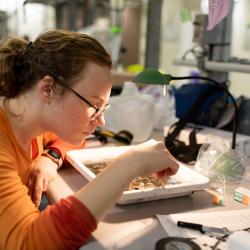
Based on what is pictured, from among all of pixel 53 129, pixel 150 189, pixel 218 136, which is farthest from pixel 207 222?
pixel 218 136

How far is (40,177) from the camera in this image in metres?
1.06

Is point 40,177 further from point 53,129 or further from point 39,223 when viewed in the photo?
point 39,223

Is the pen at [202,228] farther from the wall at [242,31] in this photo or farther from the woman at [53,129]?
the wall at [242,31]

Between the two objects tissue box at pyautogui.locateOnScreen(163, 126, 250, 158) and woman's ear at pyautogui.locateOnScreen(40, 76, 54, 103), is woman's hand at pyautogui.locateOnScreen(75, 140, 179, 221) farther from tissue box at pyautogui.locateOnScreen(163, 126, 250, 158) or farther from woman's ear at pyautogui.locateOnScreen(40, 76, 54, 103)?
tissue box at pyautogui.locateOnScreen(163, 126, 250, 158)

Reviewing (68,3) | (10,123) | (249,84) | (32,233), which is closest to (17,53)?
(10,123)

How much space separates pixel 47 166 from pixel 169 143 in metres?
0.53

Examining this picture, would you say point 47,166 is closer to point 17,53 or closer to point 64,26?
point 17,53

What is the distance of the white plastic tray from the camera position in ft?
2.99

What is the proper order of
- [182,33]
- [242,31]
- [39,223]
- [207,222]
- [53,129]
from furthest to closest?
[182,33] < [242,31] < [53,129] < [207,222] < [39,223]

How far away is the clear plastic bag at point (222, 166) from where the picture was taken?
1120 mm

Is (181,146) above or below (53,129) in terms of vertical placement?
below

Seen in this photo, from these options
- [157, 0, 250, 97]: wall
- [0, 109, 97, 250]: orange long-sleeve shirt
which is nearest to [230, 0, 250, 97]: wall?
[157, 0, 250, 97]: wall

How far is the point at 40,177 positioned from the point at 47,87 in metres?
0.30

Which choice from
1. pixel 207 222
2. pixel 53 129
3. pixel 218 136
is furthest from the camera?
pixel 218 136
